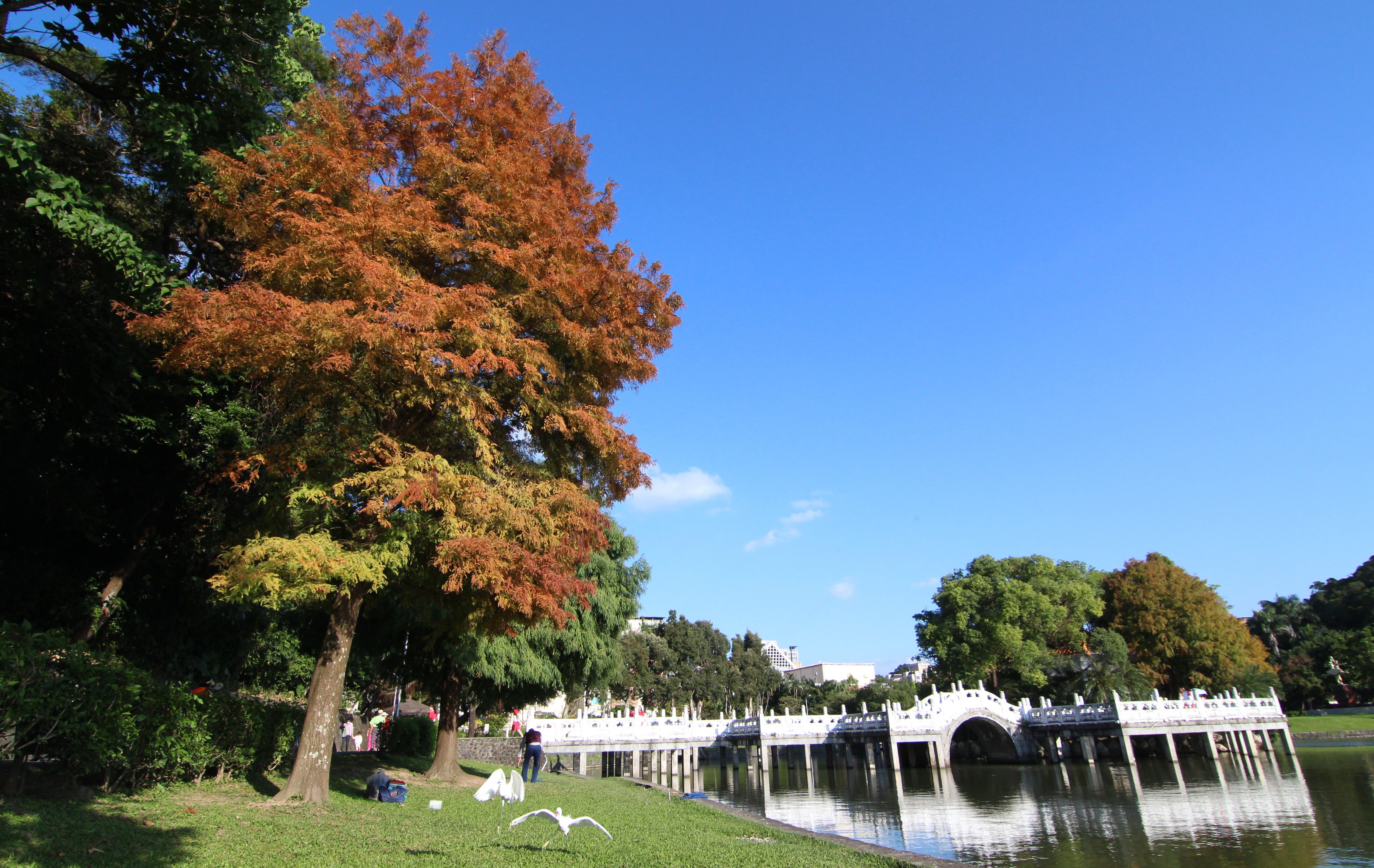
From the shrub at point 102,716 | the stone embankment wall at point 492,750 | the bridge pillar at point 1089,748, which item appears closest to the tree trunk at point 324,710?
the shrub at point 102,716

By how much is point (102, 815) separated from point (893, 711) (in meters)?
32.4

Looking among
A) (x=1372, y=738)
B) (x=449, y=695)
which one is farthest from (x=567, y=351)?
(x=1372, y=738)

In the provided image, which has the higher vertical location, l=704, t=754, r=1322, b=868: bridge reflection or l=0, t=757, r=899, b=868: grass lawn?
l=0, t=757, r=899, b=868: grass lawn

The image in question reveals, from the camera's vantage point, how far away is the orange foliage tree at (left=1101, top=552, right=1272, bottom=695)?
44.3 metres

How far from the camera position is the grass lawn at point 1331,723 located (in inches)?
1779

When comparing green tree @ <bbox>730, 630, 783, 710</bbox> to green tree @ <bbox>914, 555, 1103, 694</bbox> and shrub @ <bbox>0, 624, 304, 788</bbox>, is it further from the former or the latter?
shrub @ <bbox>0, 624, 304, 788</bbox>

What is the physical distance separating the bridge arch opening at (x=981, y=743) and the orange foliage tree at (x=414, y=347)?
3086 centimetres

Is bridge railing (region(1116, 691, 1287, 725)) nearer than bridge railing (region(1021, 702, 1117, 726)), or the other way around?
bridge railing (region(1116, 691, 1287, 725))

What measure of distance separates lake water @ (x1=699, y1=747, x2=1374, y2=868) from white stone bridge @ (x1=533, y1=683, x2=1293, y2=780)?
142cm

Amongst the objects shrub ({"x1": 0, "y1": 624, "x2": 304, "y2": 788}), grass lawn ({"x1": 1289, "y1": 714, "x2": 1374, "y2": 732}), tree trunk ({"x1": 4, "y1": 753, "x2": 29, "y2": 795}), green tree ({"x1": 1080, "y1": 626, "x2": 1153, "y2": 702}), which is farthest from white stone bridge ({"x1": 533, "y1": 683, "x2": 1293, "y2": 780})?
tree trunk ({"x1": 4, "y1": 753, "x2": 29, "y2": 795})

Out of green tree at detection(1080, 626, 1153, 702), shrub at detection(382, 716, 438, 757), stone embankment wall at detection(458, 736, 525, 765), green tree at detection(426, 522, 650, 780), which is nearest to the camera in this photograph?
green tree at detection(426, 522, 650, 780)

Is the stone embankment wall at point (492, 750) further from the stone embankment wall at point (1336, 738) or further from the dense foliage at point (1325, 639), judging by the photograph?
the dense foliage at point (1325, 639)

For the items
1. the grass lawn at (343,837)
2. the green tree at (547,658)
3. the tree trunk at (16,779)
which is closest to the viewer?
the grass lawn at (343,837)

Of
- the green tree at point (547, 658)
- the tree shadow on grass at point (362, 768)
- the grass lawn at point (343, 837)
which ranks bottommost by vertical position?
the grass lawn at point (343, 837)
